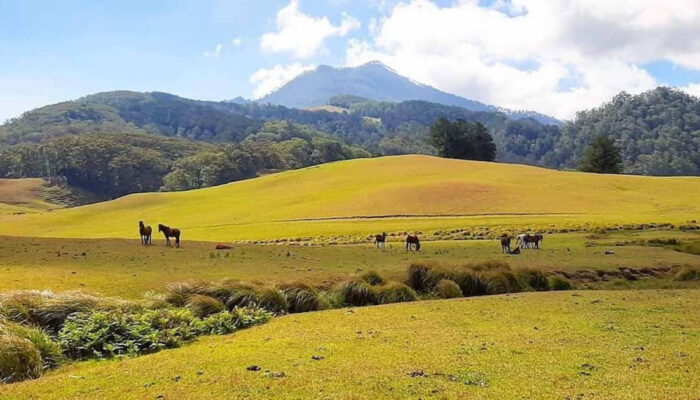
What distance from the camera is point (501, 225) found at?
164 ft

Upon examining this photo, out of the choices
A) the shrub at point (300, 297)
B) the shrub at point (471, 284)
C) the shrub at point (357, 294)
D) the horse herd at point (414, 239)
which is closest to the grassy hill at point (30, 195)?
the horse herd at point (414, 239)

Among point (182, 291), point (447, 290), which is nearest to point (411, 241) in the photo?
point (447, 290)

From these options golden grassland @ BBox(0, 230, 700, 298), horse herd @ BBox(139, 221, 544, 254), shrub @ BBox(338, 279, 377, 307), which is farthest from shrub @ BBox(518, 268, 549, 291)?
horse herd @ BBox(139, 221, 544, 254)

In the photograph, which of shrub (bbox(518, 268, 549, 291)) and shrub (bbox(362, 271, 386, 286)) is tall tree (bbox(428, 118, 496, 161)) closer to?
shrub (bbox(518, 268, 549, 291))

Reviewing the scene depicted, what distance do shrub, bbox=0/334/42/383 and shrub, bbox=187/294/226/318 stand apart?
4.53m

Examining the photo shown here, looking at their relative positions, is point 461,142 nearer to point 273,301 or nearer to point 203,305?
point 273,301

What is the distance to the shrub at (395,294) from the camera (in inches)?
734

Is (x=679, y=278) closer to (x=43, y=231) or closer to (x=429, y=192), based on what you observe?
(x=429, y=192)

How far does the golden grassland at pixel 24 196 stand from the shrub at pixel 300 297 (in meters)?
138

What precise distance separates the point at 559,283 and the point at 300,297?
35.0ft

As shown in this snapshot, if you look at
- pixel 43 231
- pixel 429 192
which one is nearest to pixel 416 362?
pixel 429 192

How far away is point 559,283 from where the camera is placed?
2192 centimetres

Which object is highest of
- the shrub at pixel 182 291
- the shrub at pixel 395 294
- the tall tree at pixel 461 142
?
the tall tree at pixel 461 142

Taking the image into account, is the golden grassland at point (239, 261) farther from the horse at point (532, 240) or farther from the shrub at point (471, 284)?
the shrub at point (471, 284)
